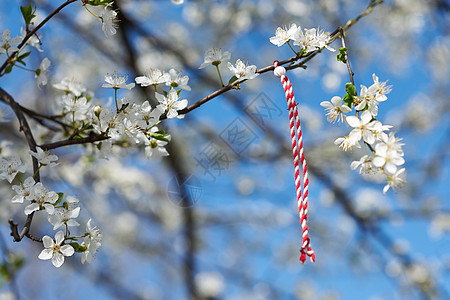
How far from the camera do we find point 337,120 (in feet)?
2.68

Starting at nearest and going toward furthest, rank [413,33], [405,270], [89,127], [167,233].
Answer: [89,127] → [405,270] → [413,33] → [167,233]

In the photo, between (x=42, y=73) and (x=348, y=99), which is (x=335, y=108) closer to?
(x=348, y=99)

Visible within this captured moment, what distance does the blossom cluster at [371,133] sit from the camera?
29.4 inches

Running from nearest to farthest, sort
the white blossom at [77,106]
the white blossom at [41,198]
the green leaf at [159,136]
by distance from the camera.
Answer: the white blossom at [41,198] → the green leaf at [159,136] → the white blossom at [77,106]

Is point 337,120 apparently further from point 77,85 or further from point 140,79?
point 77,85

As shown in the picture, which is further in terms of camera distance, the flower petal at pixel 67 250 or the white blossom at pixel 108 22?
the white blossom at pixel 108 22

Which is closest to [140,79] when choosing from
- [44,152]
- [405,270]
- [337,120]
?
[44,152]

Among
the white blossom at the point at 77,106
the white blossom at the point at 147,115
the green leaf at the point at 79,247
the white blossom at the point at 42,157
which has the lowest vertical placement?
the green leaf at the point at 79,247

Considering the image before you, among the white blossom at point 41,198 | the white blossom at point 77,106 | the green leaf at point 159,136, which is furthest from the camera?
the white blossom at point 77,106

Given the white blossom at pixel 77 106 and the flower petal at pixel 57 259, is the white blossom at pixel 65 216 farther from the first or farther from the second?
the white blossom at pixel 77 106

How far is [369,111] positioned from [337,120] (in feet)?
0.22

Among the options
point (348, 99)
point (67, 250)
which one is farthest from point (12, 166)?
point (348, 99)

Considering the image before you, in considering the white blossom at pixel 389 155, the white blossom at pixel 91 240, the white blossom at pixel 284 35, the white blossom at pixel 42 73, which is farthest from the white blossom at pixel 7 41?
the white blossom at pixel 389 155

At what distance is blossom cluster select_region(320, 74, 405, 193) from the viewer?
0.75 m
